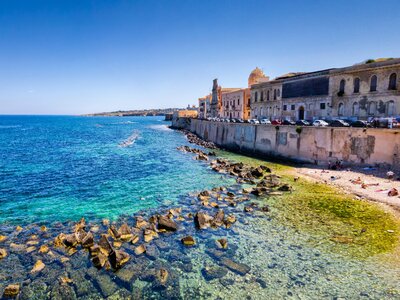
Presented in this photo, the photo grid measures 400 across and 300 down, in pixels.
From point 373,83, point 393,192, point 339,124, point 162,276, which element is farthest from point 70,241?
point 373,83

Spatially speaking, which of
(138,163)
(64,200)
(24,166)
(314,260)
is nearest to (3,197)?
(64,200)

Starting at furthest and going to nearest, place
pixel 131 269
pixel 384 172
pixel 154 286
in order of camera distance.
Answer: pixel 384 172 < pixel 131 269 < pixel 154 286

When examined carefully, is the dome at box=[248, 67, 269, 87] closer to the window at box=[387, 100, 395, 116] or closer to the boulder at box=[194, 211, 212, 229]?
the window at box=[387, 100, 395, 116]

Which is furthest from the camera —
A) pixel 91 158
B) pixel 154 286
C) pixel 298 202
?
pixel 91 158

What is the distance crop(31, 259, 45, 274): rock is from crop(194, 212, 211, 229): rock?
647cm

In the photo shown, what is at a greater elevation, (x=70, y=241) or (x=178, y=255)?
(x=70, y=241)

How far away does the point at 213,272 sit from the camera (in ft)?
30.6

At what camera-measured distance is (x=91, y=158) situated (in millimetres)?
32594

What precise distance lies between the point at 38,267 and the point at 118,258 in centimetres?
275

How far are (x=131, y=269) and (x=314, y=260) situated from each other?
22.0 ft

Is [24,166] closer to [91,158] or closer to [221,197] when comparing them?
[91,158]

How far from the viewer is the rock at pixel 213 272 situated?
9.08m

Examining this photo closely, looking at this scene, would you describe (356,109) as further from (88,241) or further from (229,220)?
(88,241)

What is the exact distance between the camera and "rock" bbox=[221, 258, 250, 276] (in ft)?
30.7
